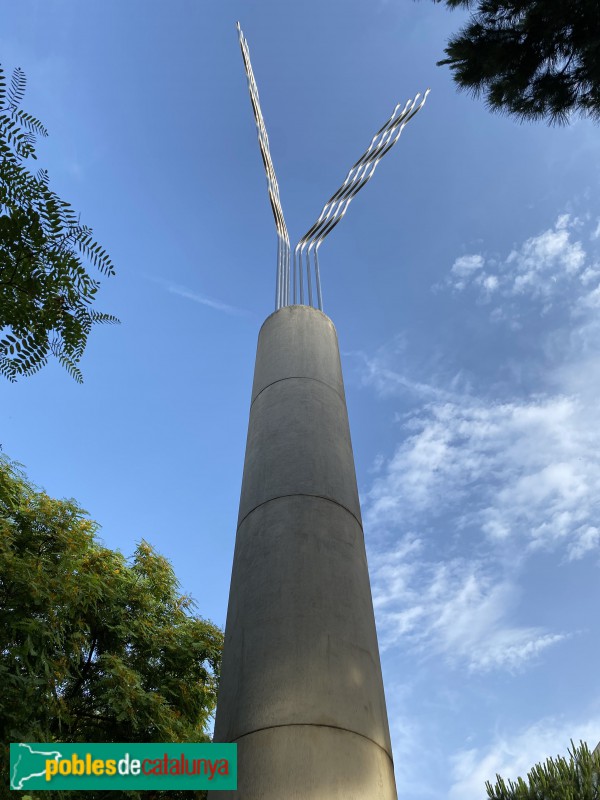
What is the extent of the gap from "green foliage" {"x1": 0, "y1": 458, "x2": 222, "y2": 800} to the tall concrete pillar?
299 cm

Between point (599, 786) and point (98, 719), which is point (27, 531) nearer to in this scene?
point (98, 719)

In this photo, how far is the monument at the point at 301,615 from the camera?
2.82 meters

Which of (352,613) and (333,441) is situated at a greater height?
(333,441)

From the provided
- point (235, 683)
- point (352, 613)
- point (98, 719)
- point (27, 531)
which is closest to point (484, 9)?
point (352, 613)

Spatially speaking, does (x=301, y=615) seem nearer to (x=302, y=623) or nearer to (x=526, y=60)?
(x=302, y=623)

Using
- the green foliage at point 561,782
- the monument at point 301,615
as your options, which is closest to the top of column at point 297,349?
the monument at point 301,615

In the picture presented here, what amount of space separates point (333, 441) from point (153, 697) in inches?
166

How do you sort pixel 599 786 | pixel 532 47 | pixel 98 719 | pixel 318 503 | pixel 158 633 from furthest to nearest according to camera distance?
pixel 158 633 → pixel 98 719 → pixel 599 786 → pixel 532 47 → pixel 318 503

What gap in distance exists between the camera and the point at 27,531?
23.5ft

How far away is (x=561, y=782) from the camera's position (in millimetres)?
6199

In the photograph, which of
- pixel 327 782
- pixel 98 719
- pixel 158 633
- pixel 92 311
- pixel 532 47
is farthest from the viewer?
pixel 158 633

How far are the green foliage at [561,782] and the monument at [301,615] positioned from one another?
4.22m

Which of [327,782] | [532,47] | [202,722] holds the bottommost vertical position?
[327,782]

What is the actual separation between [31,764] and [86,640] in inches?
149
